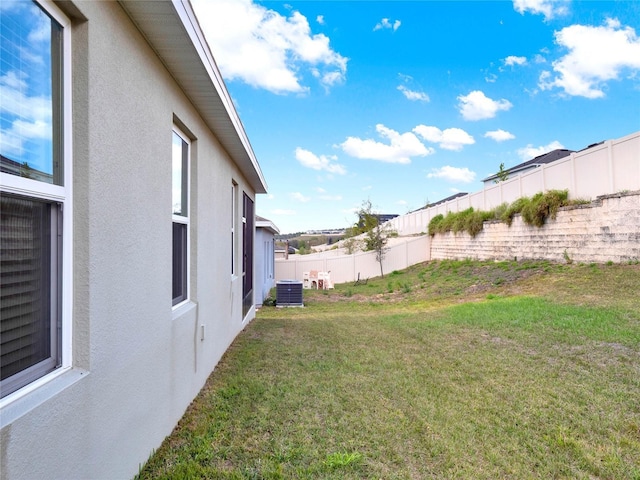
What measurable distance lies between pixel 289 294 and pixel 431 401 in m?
9.25

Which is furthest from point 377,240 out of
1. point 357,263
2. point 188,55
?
point 188,55

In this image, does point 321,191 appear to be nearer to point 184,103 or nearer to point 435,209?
point 435,209

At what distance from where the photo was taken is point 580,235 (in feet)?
35.7

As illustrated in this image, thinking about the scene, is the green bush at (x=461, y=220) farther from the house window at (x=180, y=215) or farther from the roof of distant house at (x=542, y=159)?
the house window at (x=180, y=215)

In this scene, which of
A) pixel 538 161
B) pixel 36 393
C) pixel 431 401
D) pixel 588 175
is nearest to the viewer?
pixel 36 393

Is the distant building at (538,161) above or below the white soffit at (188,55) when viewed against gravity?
above

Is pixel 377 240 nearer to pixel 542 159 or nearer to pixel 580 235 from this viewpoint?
pixel 580 235

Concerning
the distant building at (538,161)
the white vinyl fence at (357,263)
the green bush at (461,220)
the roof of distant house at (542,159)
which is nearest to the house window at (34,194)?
the green bush at (461,220)

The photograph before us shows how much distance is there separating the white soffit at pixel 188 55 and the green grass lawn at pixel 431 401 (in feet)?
9.80

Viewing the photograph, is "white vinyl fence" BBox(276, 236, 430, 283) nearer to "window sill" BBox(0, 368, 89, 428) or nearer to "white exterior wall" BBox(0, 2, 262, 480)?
"white exterior wall" BBox(0, 2, 262, 480)

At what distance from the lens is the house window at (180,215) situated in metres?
3.56

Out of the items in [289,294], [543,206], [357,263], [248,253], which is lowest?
[289,294]

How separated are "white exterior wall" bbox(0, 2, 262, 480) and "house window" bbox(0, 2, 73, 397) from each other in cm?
6

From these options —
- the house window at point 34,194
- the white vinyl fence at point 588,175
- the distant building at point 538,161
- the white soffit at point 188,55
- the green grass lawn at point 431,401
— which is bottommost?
the green grass lawn at point 431,401
